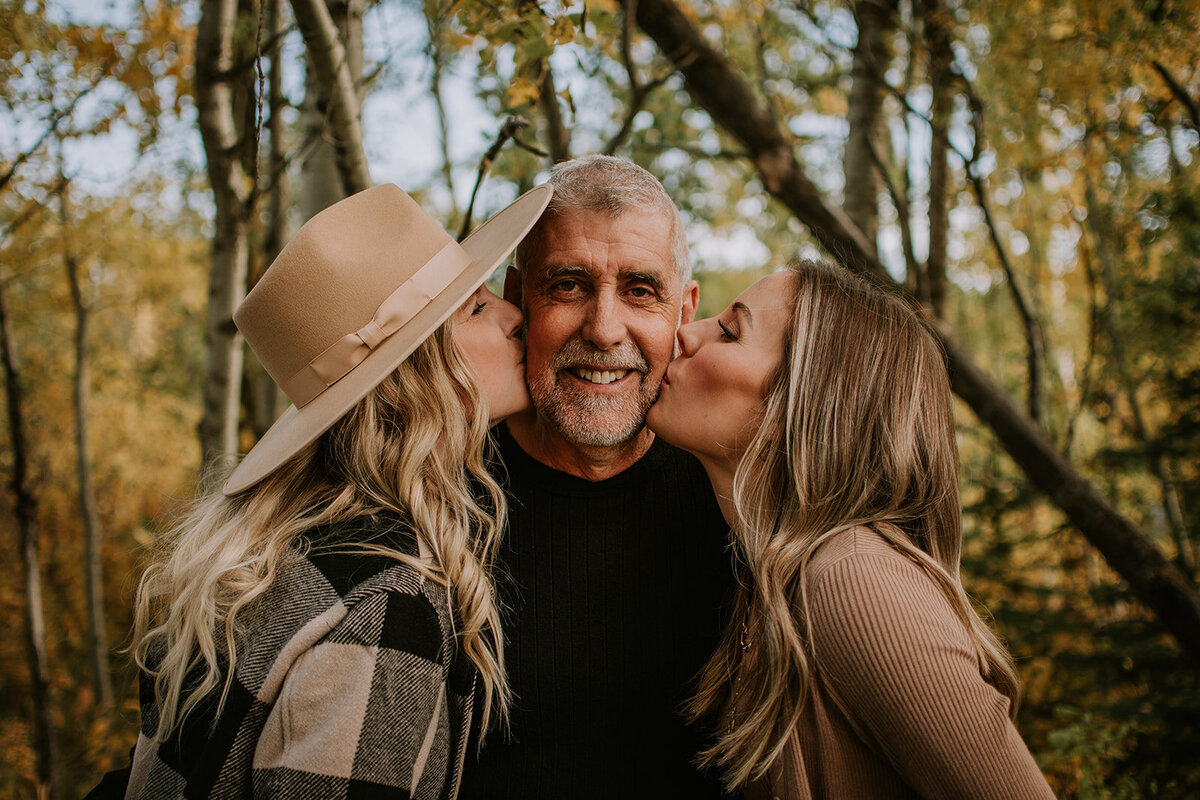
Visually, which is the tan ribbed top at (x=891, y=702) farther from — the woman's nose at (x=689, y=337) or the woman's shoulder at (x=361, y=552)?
the woman's shoulder at (x=361, y=552)

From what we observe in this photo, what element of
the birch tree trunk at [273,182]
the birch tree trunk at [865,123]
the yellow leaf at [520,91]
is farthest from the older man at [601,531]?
the birch tree trunk at [865,123]

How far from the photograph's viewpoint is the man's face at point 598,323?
232 cm

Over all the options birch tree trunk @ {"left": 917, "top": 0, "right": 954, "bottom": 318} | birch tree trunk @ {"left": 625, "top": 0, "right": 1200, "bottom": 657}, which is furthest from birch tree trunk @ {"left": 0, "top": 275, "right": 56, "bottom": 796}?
birch tree trunk @ {"left": 917, "top": 0, "right": 954, "bottom": 318}

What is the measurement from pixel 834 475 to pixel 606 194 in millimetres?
1030

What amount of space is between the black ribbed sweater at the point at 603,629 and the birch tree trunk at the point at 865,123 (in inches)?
109

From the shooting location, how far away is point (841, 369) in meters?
2.08

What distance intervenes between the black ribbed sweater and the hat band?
0.60 m

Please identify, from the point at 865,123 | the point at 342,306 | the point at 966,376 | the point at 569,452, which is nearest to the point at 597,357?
the point at 569,452

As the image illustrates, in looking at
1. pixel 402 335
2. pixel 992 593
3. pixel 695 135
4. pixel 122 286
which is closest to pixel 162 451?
pixel 122 286

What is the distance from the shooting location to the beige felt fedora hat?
186cm

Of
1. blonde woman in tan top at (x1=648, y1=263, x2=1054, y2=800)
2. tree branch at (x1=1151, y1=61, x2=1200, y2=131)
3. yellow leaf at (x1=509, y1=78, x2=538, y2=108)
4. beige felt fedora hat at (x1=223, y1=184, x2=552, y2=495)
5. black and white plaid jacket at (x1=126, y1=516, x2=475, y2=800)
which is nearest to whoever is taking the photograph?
black and white plaid jacket at (x1=126, y1=516, x2=475, y2=800)

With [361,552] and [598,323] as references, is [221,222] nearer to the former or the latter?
[598,323]

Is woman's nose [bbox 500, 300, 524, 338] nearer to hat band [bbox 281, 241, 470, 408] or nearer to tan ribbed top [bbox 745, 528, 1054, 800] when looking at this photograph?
hat band [bbox 281, 241, 470, 408]

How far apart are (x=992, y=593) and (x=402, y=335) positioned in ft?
21.8
